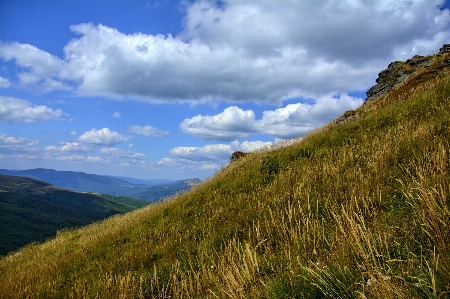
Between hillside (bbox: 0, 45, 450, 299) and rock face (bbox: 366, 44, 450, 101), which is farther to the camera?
rock face (bbox: 366, 44, 450, 101)

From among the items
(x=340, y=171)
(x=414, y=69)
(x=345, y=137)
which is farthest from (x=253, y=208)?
(x=414, y=69)

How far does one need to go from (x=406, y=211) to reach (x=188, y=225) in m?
7.88

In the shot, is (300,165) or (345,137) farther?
(345,137)

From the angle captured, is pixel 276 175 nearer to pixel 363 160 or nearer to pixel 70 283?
pixel 363 160

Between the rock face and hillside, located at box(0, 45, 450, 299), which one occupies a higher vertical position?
the rock face

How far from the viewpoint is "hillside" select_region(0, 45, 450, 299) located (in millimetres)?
2795

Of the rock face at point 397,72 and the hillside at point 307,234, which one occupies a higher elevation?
the rock face at point 397,72

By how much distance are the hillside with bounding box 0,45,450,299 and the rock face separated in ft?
55.9

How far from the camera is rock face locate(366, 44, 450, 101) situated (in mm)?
28156

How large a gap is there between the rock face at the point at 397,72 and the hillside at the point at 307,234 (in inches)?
671

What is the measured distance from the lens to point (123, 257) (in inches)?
372

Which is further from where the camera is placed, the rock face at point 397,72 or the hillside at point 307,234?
the rock face at point 397,72

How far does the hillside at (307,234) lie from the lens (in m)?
2.79

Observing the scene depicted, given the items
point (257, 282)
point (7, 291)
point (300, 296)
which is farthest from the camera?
point (7, 291)
